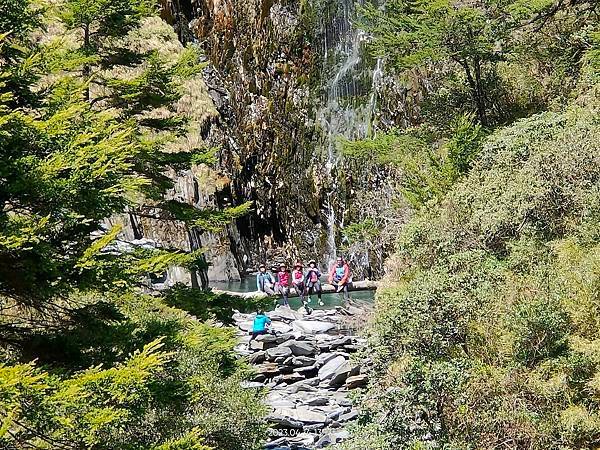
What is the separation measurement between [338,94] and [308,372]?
17163mm

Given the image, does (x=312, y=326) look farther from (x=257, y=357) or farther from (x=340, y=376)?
(x=340, y=376)

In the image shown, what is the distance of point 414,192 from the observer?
45.5 ft

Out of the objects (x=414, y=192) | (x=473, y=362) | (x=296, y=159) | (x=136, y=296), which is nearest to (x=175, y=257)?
(x=136, y=296)

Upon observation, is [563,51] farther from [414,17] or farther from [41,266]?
[41,266]

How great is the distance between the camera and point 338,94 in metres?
29.0

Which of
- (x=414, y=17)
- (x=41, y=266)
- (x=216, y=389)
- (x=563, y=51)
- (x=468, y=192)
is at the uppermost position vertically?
(x=414, y=17)

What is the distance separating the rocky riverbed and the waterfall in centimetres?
1073

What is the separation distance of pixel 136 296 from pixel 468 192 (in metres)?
5.87

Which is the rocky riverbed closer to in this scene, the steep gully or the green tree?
the green tree

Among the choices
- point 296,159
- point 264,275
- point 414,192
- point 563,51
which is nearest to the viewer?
point 414,192

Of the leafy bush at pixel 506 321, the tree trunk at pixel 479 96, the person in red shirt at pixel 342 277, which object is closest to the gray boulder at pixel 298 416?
the leafy bush at pixel 506 321

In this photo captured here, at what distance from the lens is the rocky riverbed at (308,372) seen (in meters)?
11.8

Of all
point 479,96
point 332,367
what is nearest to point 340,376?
point 332,367

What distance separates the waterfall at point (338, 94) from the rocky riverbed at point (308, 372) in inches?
423
